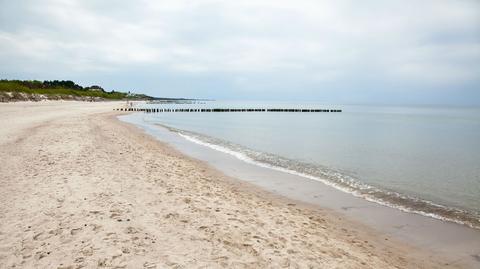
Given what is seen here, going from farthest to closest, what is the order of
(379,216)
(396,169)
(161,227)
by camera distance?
(396,169)
(379,216)
(161,227)

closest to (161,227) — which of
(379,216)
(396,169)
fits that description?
(379,216)

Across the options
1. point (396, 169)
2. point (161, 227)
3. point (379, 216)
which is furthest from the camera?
point (396, 169)

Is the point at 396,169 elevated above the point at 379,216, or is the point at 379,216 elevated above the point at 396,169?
the point at 396,169

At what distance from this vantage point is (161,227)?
6875 mm

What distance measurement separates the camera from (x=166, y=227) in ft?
22.6

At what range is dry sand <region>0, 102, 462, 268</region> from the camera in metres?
5.60

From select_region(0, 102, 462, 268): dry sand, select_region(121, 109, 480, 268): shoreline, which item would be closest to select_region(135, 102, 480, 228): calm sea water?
select_region(121, 109, 480, 268): shoreline

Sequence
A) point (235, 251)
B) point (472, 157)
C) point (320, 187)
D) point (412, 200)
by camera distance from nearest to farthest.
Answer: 1. point (235, 251)
2. point (412, 200)
3. point (320, 187)
4. point (472, 157)

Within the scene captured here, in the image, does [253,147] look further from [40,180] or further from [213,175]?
[40,180]

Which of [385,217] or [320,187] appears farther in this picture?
[320,187]

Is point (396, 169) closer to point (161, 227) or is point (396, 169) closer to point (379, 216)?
point (379, 216)

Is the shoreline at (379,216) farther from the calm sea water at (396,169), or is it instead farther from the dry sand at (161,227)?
the calm sea water at (396,169)

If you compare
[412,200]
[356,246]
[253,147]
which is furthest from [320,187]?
[253,147]

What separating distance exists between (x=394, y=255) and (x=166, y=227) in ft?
15.9
